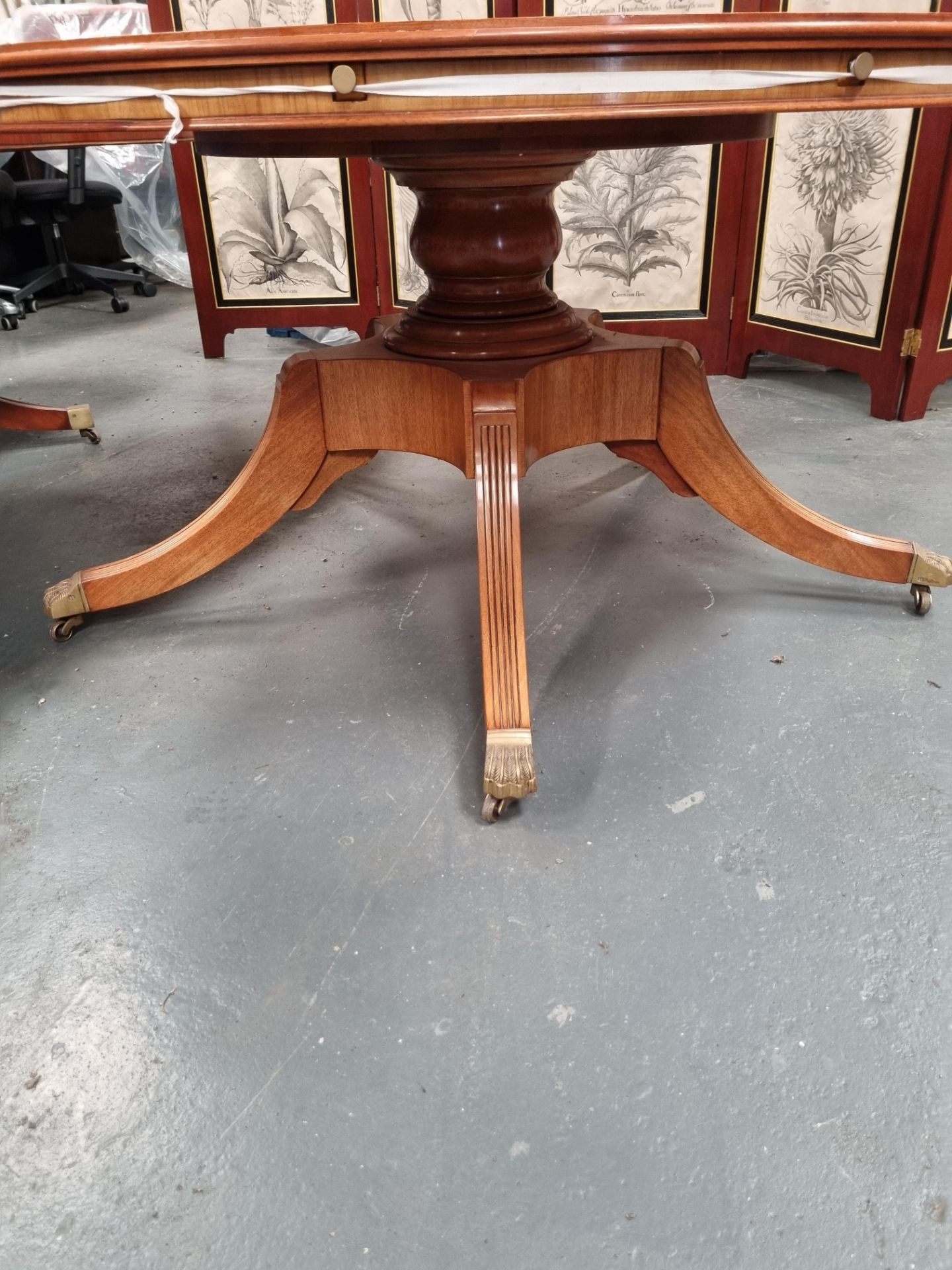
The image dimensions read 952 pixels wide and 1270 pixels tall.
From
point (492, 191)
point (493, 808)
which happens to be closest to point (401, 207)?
point (492, 191)

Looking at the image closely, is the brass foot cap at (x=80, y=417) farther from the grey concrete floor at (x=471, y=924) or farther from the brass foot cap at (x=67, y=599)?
the brass foot cap at (x=67, y=599)

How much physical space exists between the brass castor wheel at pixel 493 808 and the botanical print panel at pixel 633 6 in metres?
1.91

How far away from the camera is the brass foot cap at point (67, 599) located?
119 centimetres

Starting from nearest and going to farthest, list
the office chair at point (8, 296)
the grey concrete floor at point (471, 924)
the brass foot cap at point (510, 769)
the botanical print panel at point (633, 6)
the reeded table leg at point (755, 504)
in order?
the grey concrete floor at point (471, 924)
the brass foot cap at point (510, 769)
the reeded table leg at point (755, 504)
the botanical print panel at point (633, 6)
the office chair at point (8, 296)

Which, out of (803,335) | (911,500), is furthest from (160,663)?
(803,335)

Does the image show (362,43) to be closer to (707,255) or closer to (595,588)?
(595,588)

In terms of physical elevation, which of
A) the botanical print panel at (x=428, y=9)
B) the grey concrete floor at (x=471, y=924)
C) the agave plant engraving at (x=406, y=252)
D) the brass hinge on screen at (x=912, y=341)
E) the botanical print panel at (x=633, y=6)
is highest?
the botanical print panel at (x=428, y=9)

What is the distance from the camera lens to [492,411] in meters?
1.01

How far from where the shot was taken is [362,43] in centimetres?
61

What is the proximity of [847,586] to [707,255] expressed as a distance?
1334 millimetres

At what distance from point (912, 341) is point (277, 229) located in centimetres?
161

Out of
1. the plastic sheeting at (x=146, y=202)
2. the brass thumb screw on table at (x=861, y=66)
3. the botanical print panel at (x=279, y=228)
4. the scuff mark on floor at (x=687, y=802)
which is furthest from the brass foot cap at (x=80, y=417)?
the plastic sheeting at (x=146, y=202)

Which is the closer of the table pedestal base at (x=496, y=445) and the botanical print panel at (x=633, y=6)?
the table pedestal base at (x=496, y=445)

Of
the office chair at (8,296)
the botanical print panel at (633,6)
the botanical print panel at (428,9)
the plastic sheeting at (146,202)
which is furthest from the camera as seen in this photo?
A: the plastic sheeting at (146,202)
